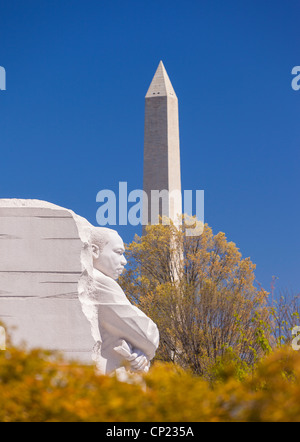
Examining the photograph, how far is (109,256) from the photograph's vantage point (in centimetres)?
827

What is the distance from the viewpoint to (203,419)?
317 cm

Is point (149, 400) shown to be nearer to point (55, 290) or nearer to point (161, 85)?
point (55, 290)

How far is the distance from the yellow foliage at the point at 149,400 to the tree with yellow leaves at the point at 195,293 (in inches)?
699

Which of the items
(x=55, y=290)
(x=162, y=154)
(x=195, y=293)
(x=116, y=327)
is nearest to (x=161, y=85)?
(x=162, y=154)

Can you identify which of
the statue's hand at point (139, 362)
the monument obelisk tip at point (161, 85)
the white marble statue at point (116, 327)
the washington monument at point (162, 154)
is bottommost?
the statue's hand at point (139, 362)

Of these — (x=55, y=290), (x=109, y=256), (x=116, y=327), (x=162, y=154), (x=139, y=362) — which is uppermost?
(x=162, y=154)

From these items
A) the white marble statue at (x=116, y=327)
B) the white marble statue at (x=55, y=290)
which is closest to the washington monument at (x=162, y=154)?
the white marble statue at (x=116, y=327)

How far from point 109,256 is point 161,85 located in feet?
77.8

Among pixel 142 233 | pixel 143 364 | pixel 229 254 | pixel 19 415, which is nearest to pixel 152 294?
pixel 229 254

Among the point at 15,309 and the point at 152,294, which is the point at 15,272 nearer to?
the point at 15,309

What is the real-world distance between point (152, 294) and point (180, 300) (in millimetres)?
1487

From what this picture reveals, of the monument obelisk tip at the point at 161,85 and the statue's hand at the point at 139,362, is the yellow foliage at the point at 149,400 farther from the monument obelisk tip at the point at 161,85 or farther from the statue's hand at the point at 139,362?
the monument obelisk tip at the point at 161,85

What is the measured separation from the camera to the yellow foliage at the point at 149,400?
3.13 m
